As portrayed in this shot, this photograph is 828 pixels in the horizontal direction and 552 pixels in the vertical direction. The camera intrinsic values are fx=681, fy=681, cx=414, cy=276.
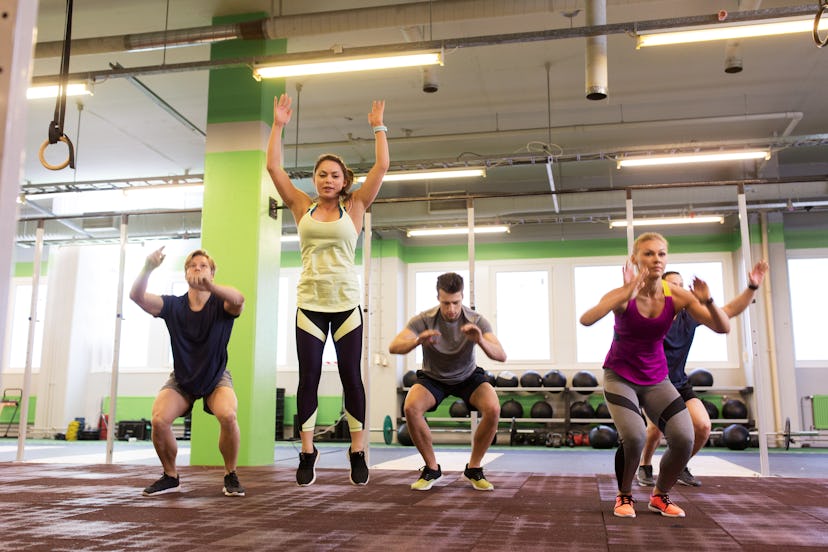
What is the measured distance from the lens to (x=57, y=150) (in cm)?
1077

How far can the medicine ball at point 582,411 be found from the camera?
1173cm

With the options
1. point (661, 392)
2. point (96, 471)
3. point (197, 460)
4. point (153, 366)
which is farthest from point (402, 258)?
point (661, 392)

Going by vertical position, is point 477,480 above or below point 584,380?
below

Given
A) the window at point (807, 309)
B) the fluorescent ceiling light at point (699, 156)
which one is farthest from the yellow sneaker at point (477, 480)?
the window at point (807, 309)

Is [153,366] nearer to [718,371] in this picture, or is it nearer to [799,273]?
[718,371]

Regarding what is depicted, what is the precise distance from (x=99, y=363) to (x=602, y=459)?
10930mm

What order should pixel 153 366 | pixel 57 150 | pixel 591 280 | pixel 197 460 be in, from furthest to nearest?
pixel 153 366, pixel 591 280, pixel 57 150, pixel 197 460

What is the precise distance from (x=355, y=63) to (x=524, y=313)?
27.7ft

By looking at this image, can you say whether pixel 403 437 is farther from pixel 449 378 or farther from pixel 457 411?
pixel 449 378

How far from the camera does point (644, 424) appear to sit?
3.07m

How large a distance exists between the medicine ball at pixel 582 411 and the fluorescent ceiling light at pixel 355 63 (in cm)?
777

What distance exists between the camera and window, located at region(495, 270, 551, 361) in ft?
43.3

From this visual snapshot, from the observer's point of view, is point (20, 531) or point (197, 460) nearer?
point (20, 531)

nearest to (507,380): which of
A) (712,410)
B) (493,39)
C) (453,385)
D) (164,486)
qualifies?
(712,410)
